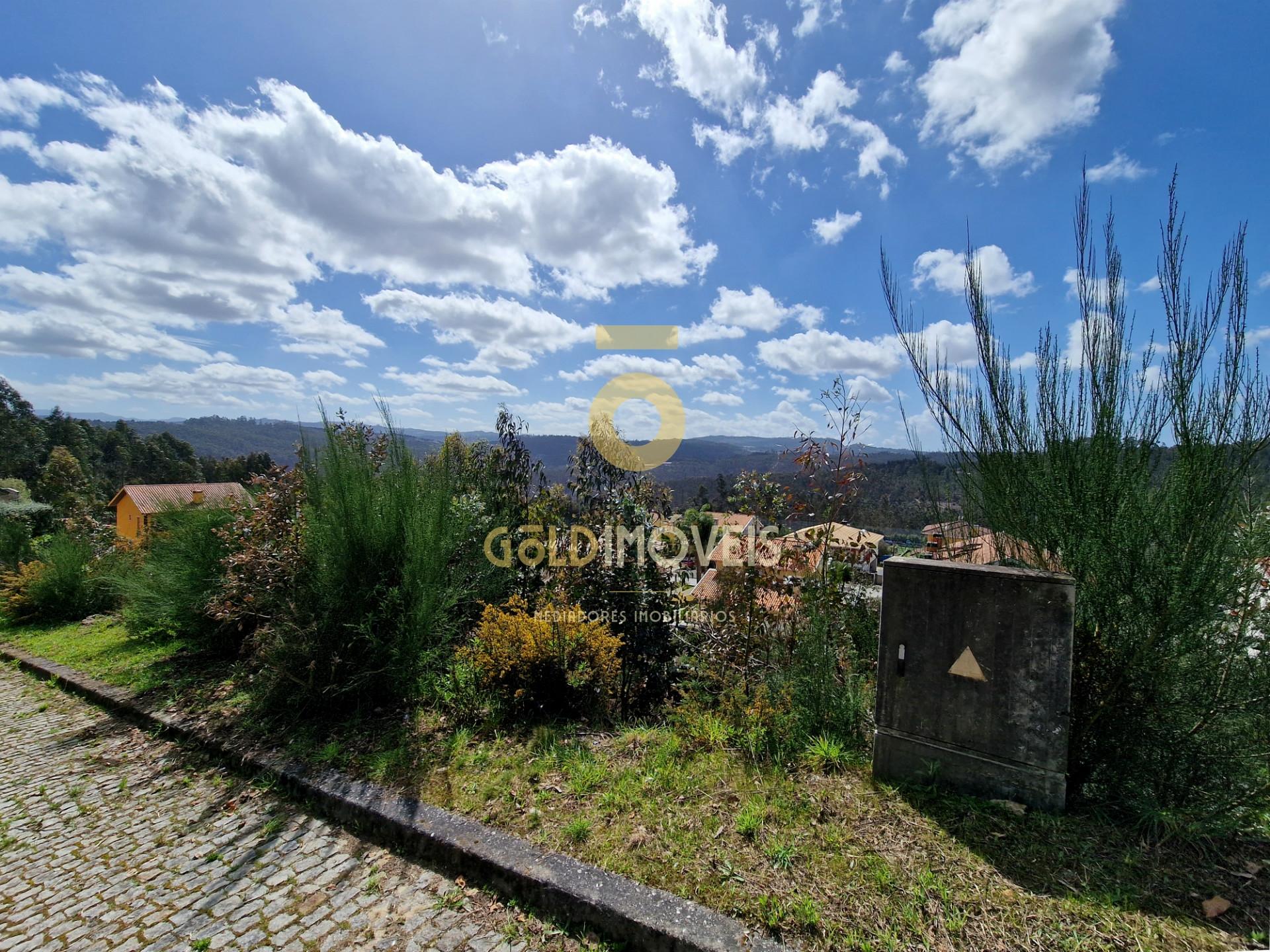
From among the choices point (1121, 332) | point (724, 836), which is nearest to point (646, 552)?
Result: point (724, 836)

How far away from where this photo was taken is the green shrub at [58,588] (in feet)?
21.8

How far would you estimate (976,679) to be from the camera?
2227mm

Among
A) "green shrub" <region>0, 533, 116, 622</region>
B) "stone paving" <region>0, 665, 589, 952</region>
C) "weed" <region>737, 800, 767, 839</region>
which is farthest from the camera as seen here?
"green shrub" <region>0, 533, 116, 622</region>

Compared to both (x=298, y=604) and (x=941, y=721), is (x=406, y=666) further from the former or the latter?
(x=941, y=721)

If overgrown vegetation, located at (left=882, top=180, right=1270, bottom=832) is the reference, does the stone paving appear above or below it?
below

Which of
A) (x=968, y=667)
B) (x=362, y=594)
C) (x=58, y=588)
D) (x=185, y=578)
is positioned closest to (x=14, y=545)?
(x=58, y=588)

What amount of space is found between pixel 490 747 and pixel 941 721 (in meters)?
2.44

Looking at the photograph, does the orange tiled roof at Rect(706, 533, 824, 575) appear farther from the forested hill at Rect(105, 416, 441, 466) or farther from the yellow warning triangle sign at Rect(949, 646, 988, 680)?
the forested hill at Rect(105, 416, 441, 466)

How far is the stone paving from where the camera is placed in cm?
190

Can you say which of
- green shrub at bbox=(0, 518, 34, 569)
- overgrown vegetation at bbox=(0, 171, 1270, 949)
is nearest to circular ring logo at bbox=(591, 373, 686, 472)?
overgrown vegetation at bbox=(0, 171, 1270, 949)

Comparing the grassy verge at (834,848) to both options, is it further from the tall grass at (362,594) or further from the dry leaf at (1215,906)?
the tall grass at (362,594)

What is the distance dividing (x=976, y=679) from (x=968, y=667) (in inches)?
2.2

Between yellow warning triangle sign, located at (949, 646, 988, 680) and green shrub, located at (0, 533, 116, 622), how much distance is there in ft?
30.1

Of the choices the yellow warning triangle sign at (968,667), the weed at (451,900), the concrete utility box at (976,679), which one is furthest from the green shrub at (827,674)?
the weed at (451,900)
